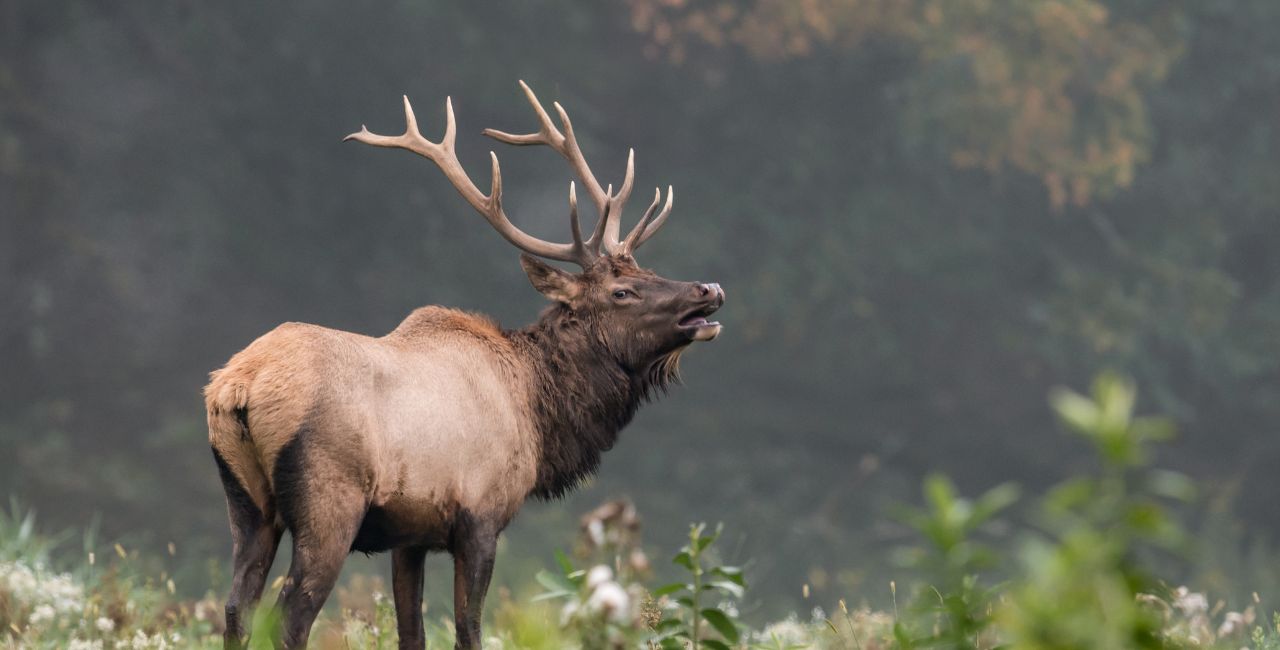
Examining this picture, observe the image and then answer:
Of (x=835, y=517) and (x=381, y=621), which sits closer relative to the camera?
(x=381, y=621)

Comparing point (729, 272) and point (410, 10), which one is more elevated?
point (410, 10)

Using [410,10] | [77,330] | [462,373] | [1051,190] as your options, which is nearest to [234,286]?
[77,330]

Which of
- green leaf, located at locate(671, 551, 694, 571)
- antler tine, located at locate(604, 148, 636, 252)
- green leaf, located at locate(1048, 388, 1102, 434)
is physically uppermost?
antler tine, located at locate(604, 148, 636, 252)

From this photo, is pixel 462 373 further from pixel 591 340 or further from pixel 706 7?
pixel 706 7

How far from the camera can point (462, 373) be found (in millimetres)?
4715

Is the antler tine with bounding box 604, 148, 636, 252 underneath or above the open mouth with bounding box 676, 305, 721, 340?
above

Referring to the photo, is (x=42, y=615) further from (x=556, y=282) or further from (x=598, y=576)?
(x=598, y=576)

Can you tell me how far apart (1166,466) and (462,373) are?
11.8 m

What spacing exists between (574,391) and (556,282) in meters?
0.42

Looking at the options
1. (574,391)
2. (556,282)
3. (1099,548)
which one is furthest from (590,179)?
(1099,548)

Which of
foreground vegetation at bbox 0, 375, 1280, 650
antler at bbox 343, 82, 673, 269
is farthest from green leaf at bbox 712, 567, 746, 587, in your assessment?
antler at bbox 343, 82, 673, 269

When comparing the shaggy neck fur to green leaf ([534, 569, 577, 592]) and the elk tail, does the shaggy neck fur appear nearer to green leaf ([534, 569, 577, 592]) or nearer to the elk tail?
the elk tail

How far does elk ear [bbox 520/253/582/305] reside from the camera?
5316 mm

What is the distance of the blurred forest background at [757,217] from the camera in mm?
13211
